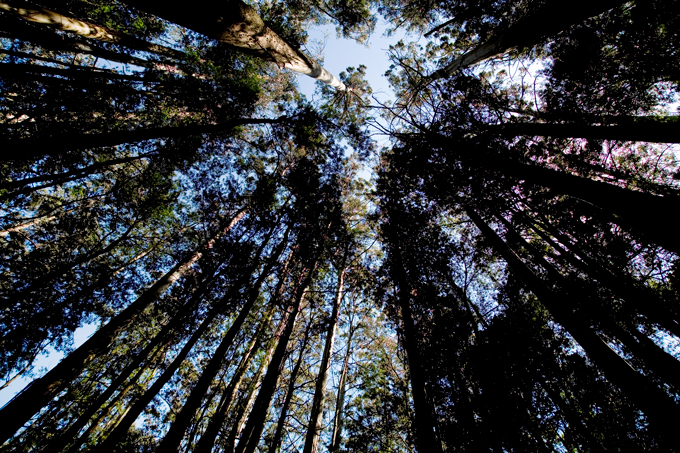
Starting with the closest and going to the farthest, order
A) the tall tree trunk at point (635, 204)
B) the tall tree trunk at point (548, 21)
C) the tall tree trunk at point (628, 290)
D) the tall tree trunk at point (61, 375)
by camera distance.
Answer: the tall tree trunk at point (635, 204)
the tall tree trunk at point (548, 21)
the tall tree trunk at point (61, 375)
the tall tree trunk at point (628, 290)

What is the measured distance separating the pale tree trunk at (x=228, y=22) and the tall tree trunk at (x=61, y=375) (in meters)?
8.08

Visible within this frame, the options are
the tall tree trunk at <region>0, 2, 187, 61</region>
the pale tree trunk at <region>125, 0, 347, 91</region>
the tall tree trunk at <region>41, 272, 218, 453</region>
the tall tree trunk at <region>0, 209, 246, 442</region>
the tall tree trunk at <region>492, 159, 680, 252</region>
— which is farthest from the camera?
the tall tree trunk at <region>41, 272, 218, 453</region>

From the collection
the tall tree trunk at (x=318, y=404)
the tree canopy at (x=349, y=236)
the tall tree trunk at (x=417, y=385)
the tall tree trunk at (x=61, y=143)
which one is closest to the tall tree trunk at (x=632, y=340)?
the tree canopy at (x=349, y=236)

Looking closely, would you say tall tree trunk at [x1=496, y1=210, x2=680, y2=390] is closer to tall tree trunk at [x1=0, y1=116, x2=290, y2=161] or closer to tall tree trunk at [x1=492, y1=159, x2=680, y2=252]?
tall tree trunk at [x1=492, y1=159, x2=680, y2=252]

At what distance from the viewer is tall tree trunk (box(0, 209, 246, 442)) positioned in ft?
17.9

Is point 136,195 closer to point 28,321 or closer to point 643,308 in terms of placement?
point 28,321

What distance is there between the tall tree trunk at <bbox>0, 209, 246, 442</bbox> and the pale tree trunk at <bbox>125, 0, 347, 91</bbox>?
8.08 meters

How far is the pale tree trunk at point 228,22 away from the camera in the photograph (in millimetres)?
3297

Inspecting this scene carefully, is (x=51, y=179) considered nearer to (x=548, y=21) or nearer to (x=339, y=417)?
(x=339, y=417)

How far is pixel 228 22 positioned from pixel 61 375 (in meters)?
9.53

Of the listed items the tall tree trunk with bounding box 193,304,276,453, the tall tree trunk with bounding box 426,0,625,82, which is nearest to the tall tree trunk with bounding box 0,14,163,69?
the tall tree trunk with bounding box 193,304,276,453

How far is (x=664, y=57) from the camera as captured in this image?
24.4 ft

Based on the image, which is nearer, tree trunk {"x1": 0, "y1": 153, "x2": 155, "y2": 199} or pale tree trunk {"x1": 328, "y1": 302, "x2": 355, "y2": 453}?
pale tree trunk {"x1": 328, "y1": 302, "x2": 355, "y2": 453}

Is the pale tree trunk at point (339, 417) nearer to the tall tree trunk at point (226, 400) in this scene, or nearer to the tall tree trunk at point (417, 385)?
the tall tree trunk at point (417, 385)
